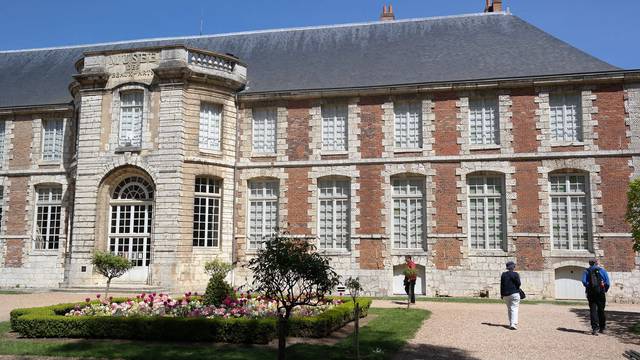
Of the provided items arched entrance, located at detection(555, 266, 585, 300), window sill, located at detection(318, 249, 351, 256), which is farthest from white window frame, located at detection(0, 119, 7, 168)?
arched entrance, located at detection(555, 266, 585, 300)

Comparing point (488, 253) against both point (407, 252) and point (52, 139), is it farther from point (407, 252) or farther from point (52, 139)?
point (52, 139)

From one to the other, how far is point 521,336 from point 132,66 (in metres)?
12.9

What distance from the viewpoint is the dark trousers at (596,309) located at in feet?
29.5

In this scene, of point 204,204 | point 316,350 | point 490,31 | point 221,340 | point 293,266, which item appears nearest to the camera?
point 293,266

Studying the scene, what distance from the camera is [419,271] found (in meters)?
15.6

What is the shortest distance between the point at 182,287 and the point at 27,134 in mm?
8274

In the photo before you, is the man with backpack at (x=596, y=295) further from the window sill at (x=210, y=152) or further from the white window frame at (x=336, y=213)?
the window sill at (x=210, y=152)

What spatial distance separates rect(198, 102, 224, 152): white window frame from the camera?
16.6 m

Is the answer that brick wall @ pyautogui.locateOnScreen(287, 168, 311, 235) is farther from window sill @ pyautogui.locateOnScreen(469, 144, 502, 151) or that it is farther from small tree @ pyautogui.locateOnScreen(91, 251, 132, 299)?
small tree @ pyautogui.locateOnScreen(91, 251, 132, 299)

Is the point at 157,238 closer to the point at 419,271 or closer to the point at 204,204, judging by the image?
the point at 204,204

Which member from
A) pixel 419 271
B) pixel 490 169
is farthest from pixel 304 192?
pixel 490 169

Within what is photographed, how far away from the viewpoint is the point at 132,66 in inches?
643

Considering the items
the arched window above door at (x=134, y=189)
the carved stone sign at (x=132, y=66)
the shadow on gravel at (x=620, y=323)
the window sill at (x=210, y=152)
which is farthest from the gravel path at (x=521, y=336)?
the carved stone sign at (x=132, y=66)

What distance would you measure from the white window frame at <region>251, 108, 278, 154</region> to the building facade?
0.04 m
